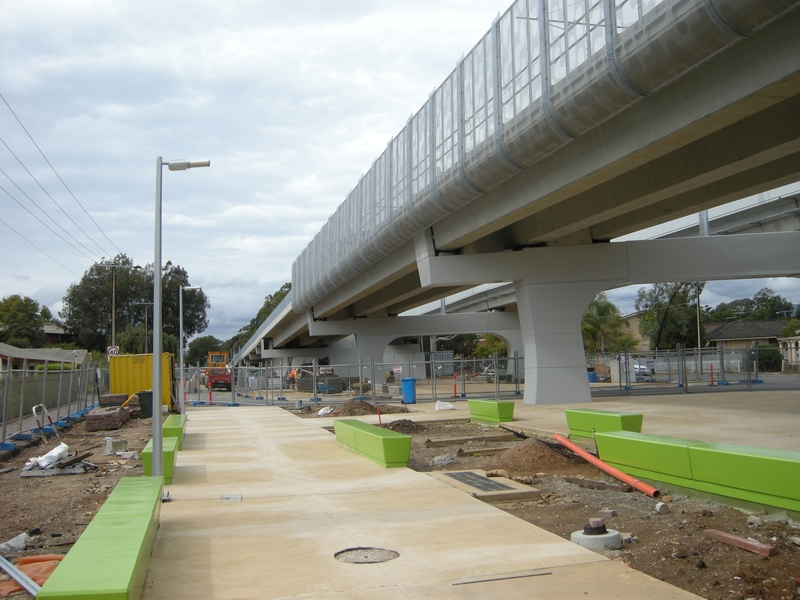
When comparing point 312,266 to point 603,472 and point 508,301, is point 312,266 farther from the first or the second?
point 603,472

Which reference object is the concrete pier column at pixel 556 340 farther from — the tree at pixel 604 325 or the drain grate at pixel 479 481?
the tree at pixel 604 325

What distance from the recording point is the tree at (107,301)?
112000 millimetres

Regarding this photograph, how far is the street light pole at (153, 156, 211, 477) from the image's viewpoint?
1116 centimetres

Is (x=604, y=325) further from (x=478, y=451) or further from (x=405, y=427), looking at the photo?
(x=478, y=451)

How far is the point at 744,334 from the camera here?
80375 millimetres

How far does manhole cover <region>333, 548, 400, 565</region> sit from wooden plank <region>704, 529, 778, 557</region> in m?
3.49

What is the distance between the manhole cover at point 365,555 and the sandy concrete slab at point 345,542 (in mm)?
108

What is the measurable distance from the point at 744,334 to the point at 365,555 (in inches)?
3255

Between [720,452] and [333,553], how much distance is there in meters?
5.51

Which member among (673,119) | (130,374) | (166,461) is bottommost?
(166,461)

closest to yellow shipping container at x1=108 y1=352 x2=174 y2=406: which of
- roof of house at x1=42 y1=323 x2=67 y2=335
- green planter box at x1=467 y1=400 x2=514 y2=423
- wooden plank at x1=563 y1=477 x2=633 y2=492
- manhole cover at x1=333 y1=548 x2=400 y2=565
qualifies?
green planter box at x1=467 y1=400 x2=514 y2=423

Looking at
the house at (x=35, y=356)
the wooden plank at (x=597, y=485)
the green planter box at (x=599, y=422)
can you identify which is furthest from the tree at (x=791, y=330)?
the wooden plank at (x=597, y=485)

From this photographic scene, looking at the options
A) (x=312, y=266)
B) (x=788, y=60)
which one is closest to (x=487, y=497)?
(x=788, y=60)

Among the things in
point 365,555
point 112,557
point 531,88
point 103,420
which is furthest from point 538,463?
point 103,420
